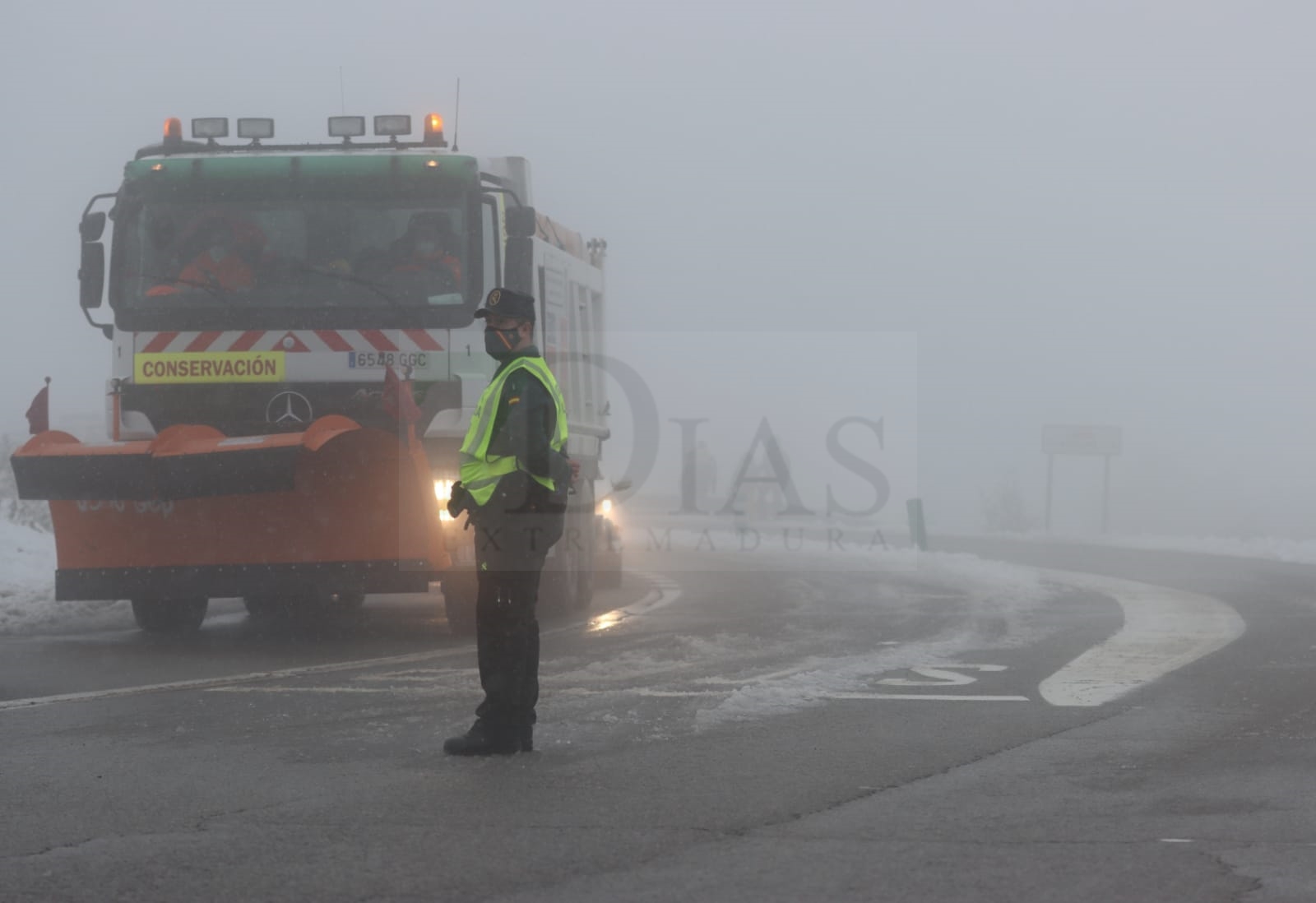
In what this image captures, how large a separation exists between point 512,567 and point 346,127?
22.5 feet

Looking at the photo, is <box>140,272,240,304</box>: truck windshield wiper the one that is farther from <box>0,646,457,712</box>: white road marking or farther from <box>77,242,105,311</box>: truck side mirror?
<box>0,646,457,712</box>: white road marking

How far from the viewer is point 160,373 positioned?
10930mm

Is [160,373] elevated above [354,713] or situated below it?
above

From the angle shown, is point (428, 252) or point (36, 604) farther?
point (36, 604)

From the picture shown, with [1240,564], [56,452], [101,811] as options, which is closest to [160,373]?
[56,452]

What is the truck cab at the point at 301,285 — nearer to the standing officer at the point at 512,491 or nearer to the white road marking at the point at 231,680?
the white road marking at the point at 231,680

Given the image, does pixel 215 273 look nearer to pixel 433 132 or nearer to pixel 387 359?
pixel 387 359

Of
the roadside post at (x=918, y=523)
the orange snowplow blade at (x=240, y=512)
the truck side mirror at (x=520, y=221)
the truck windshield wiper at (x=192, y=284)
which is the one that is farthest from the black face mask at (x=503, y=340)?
the roadside post at (x=918, y=523)

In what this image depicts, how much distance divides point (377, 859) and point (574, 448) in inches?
361

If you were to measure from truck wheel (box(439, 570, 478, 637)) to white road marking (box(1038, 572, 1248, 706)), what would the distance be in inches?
157

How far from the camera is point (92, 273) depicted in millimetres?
11266

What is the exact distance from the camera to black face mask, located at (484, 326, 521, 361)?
20.7 feet

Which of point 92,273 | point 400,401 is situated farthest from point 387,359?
point 92,273

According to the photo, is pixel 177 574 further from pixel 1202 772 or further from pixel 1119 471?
pixel 1119 471
